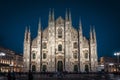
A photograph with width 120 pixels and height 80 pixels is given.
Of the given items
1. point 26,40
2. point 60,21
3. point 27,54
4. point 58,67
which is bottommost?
point 58,67

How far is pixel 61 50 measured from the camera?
216ft

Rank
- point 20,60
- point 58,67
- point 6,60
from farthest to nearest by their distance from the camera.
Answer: point 20,60
point 6,60
point 58,67

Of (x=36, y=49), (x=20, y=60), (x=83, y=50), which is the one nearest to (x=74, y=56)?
(x=83, y=50)

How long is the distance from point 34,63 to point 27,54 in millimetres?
3655

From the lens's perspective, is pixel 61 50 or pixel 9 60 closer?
pixel 61 50

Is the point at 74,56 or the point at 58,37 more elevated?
the point at 58,37

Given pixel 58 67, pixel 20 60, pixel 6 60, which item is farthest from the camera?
pixel 20 60

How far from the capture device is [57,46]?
66000 mm

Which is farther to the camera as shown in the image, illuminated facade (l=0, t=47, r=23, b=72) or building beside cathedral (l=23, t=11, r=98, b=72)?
illuminated facade (l=0, t=47, r=23, b=72)

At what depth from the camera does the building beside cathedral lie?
2527 inches

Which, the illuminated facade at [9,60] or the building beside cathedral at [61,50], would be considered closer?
the building beside cathedral at [61,50]

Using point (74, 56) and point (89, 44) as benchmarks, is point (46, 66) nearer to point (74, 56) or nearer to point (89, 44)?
point (74, 56)

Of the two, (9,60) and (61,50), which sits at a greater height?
(61,50)

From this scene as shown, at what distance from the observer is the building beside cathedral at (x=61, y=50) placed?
64188 mm
